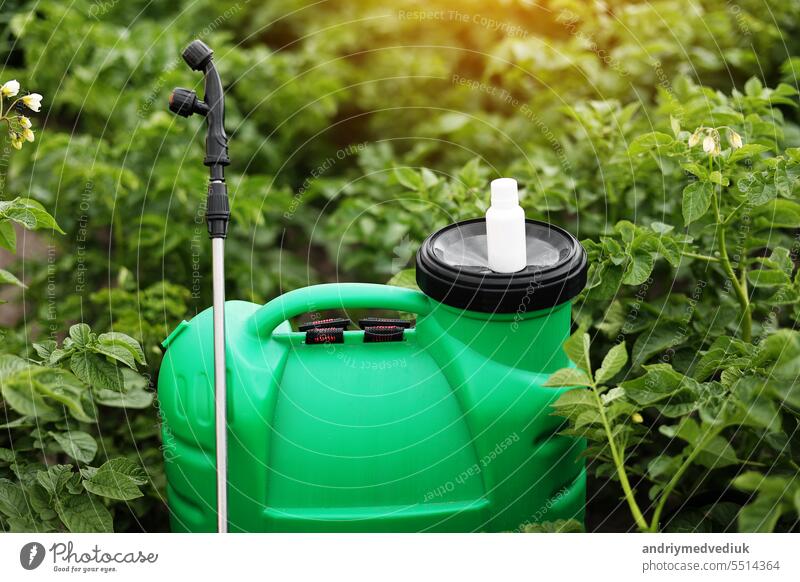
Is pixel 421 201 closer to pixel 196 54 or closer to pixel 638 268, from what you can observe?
pixel 638 268

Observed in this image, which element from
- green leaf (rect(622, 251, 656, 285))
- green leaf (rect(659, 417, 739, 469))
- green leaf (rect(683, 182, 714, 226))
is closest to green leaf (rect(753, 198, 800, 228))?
green leaf (rect(683, 182, 714, 226))

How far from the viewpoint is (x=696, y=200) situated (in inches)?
70.3

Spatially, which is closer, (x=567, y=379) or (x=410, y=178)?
(x=567, y=379)

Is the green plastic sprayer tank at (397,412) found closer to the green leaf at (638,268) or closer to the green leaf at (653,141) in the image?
the green leaf at (638,268)

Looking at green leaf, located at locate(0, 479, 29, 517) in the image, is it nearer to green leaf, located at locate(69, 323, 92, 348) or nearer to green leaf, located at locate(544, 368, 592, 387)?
green leaf, located at locate(69, 323, 92, 348)

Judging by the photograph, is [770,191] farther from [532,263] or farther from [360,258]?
[360,258]

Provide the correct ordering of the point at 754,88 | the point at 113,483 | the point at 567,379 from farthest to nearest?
the point at 754,88 → the point at 113,483 → the point at 567,379

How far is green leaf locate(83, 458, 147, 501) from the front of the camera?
5.38ft

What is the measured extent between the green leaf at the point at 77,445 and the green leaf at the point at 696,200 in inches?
46.4

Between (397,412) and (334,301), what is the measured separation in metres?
0.23

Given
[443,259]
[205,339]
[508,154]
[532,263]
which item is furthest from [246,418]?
[508,154]

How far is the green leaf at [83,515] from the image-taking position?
1.65 meters

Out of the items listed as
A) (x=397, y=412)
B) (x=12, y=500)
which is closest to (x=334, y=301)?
(x=397, y=412)

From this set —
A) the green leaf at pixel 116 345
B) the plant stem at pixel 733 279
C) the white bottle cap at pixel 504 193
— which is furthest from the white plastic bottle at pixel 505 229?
the green leaf at pixel 116 345
